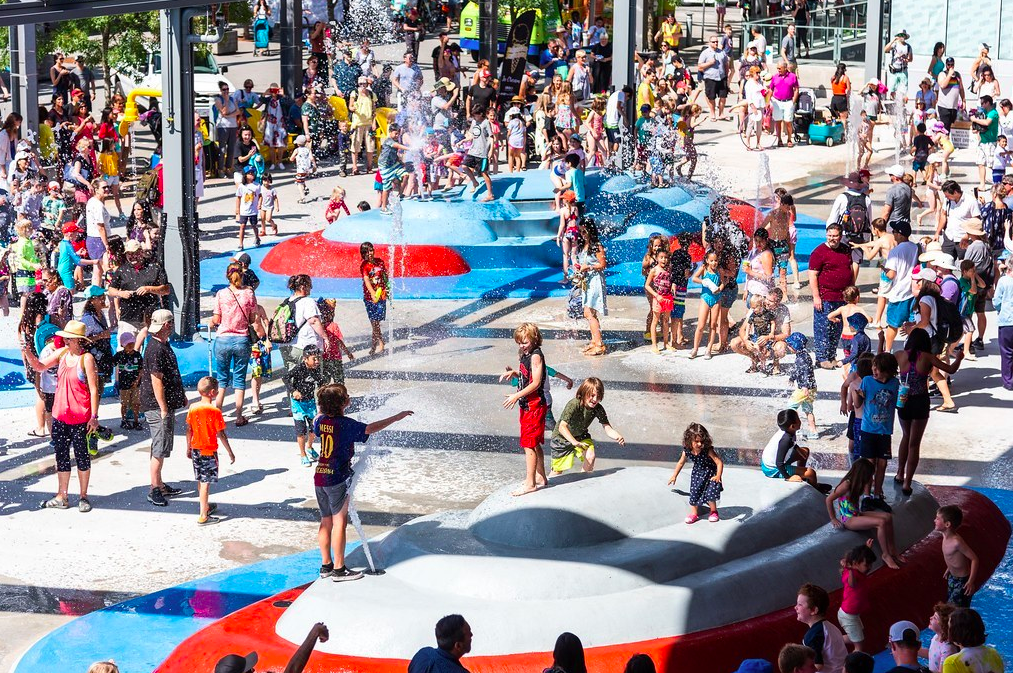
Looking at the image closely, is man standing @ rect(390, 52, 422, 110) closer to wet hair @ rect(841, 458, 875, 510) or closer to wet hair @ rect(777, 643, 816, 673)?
wet hair @ rect(841, 458, 875, 510)

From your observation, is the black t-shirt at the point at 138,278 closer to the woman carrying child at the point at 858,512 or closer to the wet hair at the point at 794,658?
the woman carrying child at the point at 858,512

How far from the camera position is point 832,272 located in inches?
575

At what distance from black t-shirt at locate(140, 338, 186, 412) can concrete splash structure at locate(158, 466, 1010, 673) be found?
8.89 ft

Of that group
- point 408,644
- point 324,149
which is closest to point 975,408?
point 408,644

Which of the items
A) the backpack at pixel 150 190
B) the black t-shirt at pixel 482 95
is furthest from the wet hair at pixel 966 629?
the black t-shirt at pixel 482 95

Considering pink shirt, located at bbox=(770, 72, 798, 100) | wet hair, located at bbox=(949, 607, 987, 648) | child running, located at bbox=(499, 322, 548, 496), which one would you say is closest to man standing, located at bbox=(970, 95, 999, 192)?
pink shirt, located at bbox=(770, 72, 798, 100)

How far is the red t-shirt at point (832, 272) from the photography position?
14.6m

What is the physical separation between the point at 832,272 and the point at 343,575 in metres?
7.02

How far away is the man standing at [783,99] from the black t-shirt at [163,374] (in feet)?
59.3

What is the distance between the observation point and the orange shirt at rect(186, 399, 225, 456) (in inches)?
437

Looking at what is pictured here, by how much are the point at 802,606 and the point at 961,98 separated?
68.4ft

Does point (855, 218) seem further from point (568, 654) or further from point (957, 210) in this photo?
point (568, 654)

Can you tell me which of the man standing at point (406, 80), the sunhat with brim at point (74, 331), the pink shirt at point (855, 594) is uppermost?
the man standing at point (406, 80)

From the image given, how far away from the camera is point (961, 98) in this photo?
2725 cm
